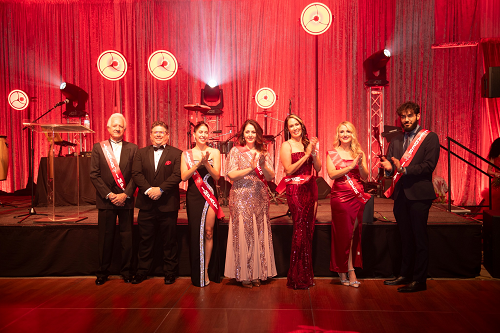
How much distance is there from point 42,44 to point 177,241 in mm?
7252

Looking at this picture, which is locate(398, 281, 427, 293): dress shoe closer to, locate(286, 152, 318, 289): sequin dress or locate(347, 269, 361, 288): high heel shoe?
locate(347, 269, 361, 288): high heel shoe

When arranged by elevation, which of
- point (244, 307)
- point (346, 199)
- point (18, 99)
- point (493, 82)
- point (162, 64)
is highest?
point (162, 64)

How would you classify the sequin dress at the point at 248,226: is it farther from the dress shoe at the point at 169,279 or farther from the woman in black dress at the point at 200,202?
the dress shoe at the point at 169,279

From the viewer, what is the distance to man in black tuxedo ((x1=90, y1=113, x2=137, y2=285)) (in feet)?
11.4

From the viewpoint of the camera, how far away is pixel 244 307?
9.71 feet

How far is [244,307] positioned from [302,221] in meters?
0.92

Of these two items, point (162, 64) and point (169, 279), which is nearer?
point (169, 279)

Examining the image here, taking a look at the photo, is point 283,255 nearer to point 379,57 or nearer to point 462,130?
point 379,57

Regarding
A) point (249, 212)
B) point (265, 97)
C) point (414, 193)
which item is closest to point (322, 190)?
point (265, 97)

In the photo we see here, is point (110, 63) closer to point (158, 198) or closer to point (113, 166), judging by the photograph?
point (113, 166)

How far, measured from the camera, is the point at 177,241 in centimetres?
377

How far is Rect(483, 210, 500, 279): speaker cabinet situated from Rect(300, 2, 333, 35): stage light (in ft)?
13.8

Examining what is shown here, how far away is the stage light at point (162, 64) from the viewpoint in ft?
23.8

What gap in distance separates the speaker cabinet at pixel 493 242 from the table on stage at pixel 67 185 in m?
5.52
